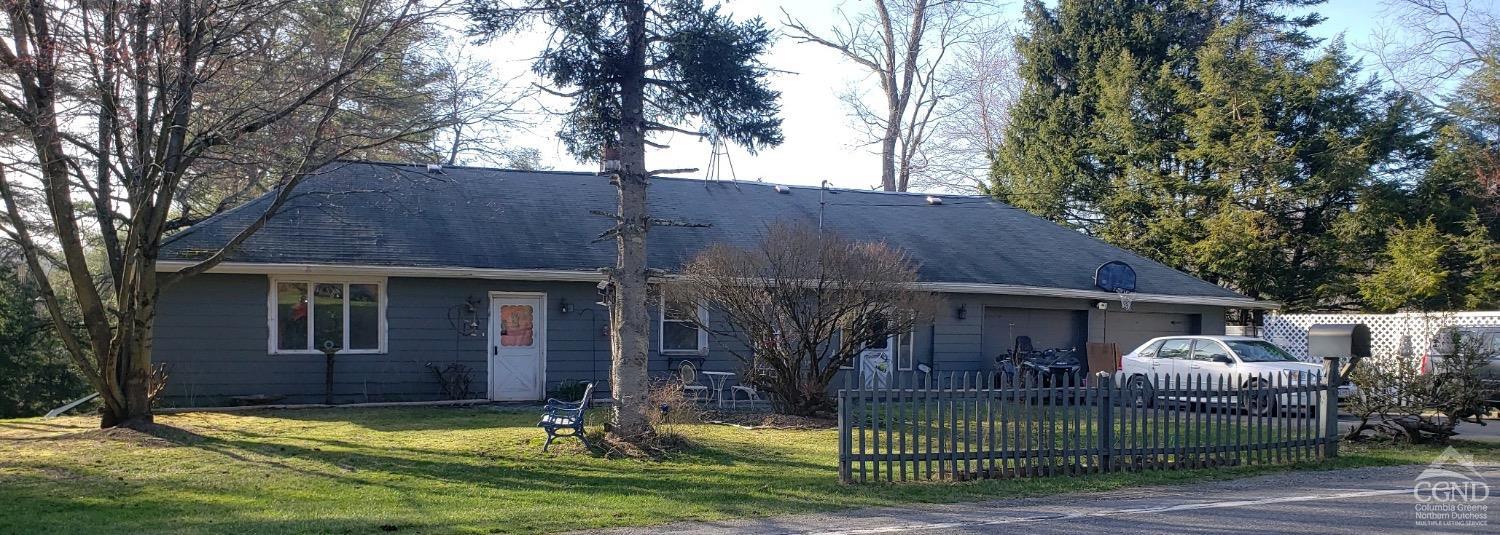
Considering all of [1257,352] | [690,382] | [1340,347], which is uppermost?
[1340,347]

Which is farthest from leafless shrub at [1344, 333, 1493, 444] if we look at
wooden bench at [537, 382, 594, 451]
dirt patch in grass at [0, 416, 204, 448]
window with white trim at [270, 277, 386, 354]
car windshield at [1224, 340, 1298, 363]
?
window with white trim at [270, 277, 386, 354]

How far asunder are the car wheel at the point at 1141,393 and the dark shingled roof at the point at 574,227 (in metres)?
6.99

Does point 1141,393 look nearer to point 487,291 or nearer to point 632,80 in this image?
point 632,80

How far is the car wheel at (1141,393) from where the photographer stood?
10125 millimetres

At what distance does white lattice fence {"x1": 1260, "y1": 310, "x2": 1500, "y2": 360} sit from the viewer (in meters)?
20.1

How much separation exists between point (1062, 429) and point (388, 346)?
10548 mm

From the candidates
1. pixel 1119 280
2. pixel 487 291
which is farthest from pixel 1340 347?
pixel 487 291

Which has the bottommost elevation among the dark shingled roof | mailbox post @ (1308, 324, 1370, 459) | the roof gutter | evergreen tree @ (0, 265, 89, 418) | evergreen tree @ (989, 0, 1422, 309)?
evergreen tree @ (0, 265, 89, 418)

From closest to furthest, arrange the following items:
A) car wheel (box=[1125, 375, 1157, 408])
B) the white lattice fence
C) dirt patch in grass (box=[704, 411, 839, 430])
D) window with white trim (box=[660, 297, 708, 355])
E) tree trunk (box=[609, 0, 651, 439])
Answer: car wheel (box=[1125, 375, 1157, 408]) < tree trunk (box=[609, 0, 651, 439]) < dirt patch in grass (box=[704, 411, 839, 430]) < window with white trim (box=[660, 297, 708, 355]) < the white lattice fence

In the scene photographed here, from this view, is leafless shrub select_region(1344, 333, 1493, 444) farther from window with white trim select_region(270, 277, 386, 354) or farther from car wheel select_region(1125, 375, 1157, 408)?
window with white trim select_region(270, 277, 386, 354)

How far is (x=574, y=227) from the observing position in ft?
61.6

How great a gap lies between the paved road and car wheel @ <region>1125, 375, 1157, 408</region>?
980 mm

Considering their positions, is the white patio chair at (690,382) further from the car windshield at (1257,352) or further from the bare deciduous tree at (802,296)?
the car windshield at (1257,352)

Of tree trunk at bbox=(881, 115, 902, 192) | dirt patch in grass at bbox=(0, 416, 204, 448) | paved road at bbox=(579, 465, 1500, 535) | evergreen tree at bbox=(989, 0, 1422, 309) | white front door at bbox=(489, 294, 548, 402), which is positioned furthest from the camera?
tree trunk at bbox=(881, 115, 902, 192)
